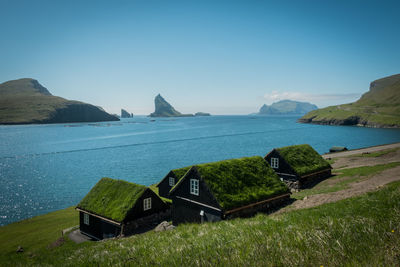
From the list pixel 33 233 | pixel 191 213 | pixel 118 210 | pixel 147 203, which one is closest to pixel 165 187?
pixel 147 203

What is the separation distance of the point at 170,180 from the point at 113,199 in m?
10.2

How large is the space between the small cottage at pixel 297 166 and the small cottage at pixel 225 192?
767 cm

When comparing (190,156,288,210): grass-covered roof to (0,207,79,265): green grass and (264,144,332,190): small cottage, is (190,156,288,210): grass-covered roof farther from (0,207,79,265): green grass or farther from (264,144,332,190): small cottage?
(0,207,79,265): green grass

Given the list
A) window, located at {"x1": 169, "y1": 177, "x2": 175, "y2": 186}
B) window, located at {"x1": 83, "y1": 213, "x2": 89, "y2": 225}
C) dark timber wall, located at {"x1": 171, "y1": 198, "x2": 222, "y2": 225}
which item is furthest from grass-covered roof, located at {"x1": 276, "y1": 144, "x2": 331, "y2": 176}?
window, located at {"x1": 83, "y1": 213, "x2": 89, "y2": 225}

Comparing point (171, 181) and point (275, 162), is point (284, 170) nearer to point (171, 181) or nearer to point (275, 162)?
point (275, 162)

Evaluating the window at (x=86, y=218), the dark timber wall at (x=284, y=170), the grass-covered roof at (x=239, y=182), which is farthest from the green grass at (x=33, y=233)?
the dark timber wall at (x=284, y=170)

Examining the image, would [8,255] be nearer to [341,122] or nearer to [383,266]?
[383,266]

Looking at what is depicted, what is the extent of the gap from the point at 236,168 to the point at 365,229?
2190 cm

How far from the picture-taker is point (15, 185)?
177 feet

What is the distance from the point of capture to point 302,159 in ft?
124

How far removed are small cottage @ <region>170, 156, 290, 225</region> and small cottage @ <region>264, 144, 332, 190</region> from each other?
25.2 ft

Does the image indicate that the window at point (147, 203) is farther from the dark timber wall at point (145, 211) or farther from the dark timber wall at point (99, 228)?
the dark timber wall at point (99, 228)

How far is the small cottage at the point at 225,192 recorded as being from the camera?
76.7ft

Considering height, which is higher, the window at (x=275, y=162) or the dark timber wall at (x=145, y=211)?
the window at (x=275, y=162)
